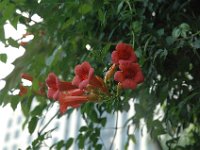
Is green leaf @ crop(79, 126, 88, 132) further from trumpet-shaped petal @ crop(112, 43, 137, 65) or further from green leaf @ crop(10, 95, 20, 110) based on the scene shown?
trumpet-shaped petal @ crop(112, 43, 137, 65)

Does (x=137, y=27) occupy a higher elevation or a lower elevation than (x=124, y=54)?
higher

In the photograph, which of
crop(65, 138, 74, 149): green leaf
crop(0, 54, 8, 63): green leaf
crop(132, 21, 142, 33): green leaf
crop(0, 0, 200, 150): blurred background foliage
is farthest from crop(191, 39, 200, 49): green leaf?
crop(65, 138, 74, 149): green leaf

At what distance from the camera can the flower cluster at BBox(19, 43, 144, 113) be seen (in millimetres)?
1016

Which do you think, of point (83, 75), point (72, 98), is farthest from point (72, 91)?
point (83, 75)

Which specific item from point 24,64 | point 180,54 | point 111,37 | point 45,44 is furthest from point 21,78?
point 180,54

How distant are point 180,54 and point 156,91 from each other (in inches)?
8.2

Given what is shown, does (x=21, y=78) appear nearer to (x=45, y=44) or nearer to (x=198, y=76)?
(x=45, y=44)

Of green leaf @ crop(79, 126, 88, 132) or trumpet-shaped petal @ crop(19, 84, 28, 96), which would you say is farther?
green leaf @ crop(79, 126, 88, 132)

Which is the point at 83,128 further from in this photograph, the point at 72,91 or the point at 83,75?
the point at 83,75

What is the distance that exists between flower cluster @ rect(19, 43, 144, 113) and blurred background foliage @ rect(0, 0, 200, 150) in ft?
0.21

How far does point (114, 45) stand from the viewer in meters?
1.46

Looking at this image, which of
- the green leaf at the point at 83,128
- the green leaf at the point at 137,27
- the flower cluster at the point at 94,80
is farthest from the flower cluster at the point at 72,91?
the green leaf at the point at 83,128

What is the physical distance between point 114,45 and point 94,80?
347mm

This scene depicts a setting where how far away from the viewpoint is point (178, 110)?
1553mm
